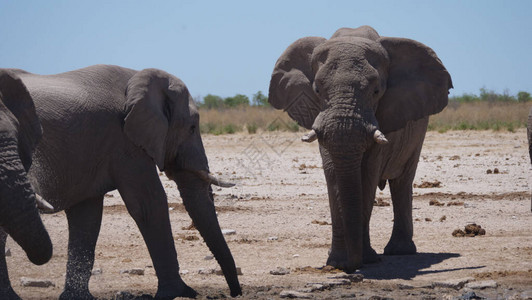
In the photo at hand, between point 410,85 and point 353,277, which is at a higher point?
point 410,85

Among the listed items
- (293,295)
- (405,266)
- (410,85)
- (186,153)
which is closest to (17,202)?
(186,153)

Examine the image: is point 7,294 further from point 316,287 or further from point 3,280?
point 316,287

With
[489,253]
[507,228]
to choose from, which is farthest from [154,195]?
[507,228]

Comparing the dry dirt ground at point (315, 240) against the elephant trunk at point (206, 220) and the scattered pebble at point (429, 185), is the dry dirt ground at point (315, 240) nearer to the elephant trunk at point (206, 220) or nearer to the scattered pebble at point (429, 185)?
the scattered pebble at point (429, 185)

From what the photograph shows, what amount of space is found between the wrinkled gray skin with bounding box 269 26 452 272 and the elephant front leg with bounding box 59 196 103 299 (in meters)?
2.12

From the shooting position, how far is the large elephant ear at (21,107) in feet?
16.4

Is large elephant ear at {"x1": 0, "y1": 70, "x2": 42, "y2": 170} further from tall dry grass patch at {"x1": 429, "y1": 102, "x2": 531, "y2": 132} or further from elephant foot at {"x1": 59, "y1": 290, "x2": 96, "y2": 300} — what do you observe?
tall dry grass patch at {"x1": 429, "y1": 102, "x2": 531, "y2": 132}

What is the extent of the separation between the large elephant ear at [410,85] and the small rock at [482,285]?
1928mm

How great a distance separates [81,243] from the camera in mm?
7051

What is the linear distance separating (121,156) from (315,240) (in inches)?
164

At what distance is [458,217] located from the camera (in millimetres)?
11781

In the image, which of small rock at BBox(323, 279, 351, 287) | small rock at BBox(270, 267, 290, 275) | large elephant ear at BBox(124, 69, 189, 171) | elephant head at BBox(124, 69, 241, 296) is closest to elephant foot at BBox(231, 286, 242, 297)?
elephant head at BBox(124, 69, 241, 296)

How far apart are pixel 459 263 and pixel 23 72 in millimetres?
4499

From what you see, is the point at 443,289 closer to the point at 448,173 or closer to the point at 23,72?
the point at 23,72
